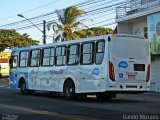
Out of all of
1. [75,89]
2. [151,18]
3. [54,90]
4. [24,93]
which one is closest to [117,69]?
[75,89]

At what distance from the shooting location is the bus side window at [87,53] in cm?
2045

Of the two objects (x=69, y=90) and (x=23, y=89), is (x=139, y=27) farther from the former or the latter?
(x=69, y=90)

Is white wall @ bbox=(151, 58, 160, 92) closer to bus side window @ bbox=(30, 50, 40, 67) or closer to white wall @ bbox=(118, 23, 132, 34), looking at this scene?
white wall @ bbox=(118, 23, 132, 34)

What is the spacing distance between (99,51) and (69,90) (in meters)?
2.93

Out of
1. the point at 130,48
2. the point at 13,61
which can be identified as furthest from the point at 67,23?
the point at 130,48

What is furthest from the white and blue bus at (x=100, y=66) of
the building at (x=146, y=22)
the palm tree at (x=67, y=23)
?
the palm tree at (x=67, y=23)

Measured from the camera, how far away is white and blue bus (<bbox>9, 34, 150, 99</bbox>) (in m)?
19.8

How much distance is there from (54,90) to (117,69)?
4477mm

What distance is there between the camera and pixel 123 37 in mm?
20125

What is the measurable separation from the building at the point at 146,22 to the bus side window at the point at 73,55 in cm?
1557

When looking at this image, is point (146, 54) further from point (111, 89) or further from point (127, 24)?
point (127, 24)

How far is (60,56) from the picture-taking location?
2278 cm

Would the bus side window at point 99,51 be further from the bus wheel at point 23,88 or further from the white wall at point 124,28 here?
the white wall at point 124,28

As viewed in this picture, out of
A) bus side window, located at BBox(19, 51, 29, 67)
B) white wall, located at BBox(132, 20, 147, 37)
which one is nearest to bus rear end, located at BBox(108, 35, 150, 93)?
bus side window, located at BBox(19, 51, 29, 67)
